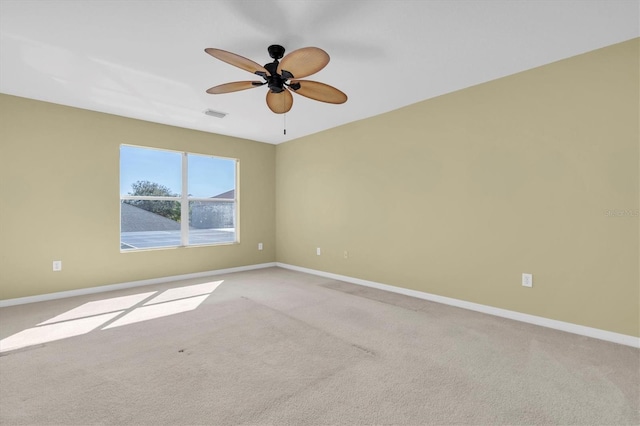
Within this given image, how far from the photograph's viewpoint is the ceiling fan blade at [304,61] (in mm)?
1968

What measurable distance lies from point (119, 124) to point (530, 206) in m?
5.21

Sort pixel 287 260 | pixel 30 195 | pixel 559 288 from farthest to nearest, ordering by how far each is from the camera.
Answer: pixel 287 260
pixel 30 195
pixel 559 288

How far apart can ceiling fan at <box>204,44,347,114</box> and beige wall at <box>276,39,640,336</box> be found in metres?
1.68

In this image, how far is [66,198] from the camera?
3.95 m

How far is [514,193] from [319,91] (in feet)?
7.20

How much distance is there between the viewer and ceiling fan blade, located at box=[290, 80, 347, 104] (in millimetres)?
2491

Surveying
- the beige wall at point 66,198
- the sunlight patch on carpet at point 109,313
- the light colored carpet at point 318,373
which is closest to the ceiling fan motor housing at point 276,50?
the light colored carpet at point 318,373

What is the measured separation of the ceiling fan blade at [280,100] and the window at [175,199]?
278cm

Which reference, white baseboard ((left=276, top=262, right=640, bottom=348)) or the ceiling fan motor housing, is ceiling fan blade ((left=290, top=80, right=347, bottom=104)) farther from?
white baseboard ((left=276, top=262, right=640, bottom=348))

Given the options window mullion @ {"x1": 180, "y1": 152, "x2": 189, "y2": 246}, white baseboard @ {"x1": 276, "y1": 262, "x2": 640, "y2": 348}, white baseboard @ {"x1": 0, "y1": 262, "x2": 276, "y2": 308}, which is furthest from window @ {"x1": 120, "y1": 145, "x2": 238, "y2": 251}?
white baseboard @ {"x1": 276, "y1": 262, "x2": 640, "y2": 348}

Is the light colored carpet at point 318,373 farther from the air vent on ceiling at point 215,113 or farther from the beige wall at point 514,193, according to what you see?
the air vent on ceiling at point 215,113

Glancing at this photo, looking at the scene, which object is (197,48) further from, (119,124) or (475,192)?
(475,192)

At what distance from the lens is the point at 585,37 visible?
8.02 feet

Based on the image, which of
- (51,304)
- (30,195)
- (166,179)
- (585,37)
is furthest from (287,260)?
(585,37)
